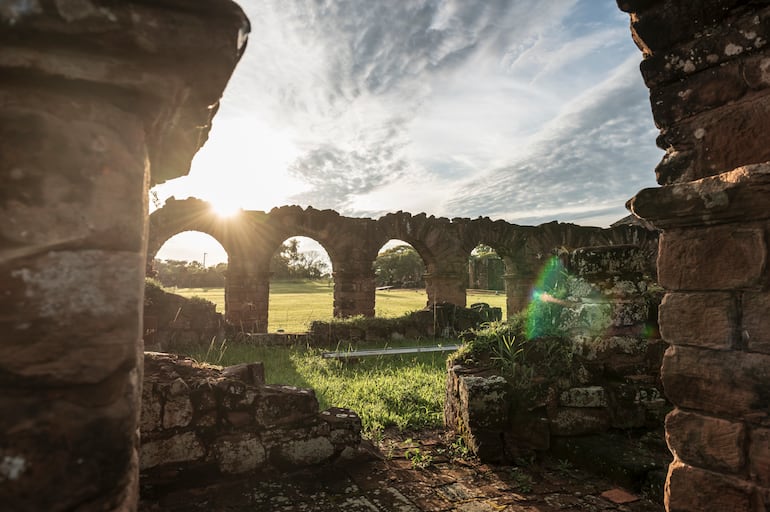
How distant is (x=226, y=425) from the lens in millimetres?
3035

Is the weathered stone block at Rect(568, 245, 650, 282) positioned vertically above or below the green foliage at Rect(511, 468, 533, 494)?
above

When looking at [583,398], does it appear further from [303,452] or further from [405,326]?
[405,326]

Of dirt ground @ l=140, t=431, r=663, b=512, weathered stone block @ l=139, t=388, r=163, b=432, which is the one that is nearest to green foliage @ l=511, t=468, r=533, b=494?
dirt ground @ l=140, t=431, r=663, b=512

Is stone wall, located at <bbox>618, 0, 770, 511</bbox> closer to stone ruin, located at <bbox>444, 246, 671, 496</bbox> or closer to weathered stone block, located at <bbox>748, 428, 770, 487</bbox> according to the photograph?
weathered stone block, located at <bbox>748, 428, 770, 487</bbox>

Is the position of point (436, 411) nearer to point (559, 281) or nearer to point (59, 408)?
point (559, 281)

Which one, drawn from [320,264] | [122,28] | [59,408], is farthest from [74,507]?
[320,264]

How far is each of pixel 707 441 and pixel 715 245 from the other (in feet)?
2.58

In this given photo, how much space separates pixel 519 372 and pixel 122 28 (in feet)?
12.4

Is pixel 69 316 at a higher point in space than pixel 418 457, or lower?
higher

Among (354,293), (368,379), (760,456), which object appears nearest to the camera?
(760,456)

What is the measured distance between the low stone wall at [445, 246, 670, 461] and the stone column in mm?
9156

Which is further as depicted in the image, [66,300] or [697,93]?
[697,93]

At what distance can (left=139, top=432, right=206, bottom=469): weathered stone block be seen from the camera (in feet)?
9.13

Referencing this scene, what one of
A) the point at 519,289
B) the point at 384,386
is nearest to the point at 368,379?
the point at 384,386
